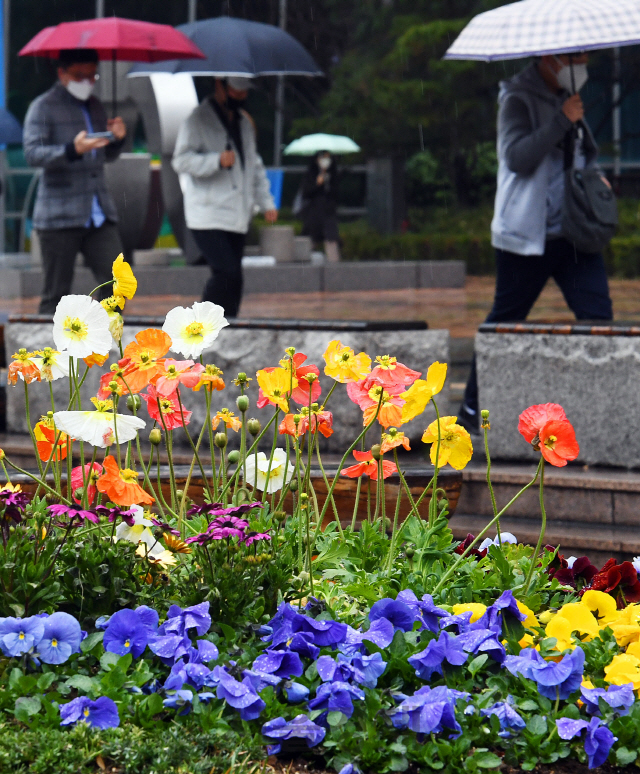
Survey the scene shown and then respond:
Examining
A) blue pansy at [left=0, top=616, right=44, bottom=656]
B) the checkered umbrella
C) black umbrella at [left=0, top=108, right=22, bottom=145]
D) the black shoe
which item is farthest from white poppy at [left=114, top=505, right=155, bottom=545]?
black umbrella at [left=0, top=108, right=22, bottom=145]

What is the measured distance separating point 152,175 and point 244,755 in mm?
16177

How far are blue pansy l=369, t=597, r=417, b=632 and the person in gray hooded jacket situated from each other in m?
3.20

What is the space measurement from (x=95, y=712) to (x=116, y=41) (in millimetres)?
6822

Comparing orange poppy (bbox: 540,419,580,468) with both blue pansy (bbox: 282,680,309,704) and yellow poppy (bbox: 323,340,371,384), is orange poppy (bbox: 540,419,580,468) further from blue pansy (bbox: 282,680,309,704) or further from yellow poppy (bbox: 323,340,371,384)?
blue pansy (bbox: 282,680,309,704)

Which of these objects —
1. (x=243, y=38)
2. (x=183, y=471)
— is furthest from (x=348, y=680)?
(x=243, y=38)

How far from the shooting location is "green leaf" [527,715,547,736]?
2203 millimetres

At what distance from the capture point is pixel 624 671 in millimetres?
2328

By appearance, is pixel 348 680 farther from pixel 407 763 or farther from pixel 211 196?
pixel 211 196

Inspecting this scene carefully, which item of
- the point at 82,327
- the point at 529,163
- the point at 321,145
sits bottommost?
the point at 82,327

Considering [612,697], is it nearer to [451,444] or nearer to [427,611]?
[427,611]

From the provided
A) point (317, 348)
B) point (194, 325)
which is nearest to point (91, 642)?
point (194, 325)

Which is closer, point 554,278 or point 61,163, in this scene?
point 554,278

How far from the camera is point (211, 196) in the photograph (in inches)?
279

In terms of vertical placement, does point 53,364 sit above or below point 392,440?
above
